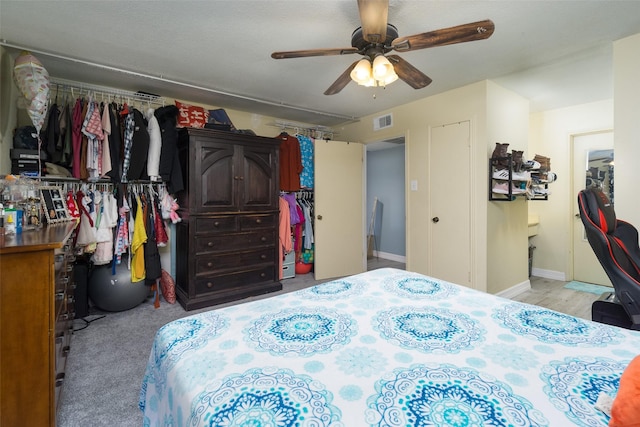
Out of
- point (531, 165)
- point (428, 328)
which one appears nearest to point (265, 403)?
point (428, 328)

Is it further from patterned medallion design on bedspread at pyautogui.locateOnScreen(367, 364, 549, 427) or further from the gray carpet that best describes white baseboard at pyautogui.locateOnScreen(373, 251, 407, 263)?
patterned medallion design on bedspread at pyautogui.locateOnScreen(367, 364, 549, 427)

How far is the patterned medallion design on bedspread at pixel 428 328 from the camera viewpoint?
2.99 feet

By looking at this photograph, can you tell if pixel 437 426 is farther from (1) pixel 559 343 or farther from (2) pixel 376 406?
(1) pixel 559 343

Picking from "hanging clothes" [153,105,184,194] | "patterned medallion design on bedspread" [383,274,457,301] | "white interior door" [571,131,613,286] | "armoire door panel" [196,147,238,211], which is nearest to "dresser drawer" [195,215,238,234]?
"armoire door panel" [196,147,238,211]

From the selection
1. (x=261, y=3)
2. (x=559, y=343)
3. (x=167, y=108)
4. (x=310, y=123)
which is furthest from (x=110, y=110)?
(x=559, y=343)

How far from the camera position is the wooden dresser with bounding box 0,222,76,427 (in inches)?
45.6

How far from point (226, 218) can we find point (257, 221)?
0.37 metres

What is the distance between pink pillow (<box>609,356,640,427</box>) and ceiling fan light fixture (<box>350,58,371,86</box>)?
1658 millimetres

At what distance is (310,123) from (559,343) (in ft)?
14.4

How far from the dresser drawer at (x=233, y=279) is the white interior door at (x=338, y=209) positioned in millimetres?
815

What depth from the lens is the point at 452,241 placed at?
3.30m

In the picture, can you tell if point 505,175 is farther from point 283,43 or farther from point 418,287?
point 283,43

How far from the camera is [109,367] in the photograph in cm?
198

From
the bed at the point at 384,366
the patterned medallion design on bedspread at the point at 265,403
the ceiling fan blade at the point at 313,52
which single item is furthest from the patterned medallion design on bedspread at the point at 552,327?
the ceiling fan blade at the point at 313,52
